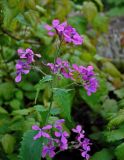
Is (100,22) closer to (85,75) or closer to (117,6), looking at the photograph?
(85,75)

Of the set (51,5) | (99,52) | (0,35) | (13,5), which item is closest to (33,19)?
(0,35)

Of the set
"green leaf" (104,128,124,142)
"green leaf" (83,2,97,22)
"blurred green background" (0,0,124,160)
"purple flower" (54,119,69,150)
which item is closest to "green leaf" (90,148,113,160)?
"blurred green background" (0,0,124,160)

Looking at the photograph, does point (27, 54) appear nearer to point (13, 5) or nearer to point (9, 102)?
point (13, 5)

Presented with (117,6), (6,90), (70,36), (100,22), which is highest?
(70,36)

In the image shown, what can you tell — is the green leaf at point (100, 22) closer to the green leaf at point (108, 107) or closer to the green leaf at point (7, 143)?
the green leaf at point (108, 107)

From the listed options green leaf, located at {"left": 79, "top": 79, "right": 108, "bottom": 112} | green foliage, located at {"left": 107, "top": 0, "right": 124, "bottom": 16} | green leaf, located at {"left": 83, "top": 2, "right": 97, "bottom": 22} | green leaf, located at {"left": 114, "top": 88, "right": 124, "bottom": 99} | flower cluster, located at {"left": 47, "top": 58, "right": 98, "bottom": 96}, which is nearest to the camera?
flower cluster, located at {"left": 47, "top": 58, "right": 98, "bottom": 96}

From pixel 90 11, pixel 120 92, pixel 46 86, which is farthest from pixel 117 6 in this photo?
pixel 46 86

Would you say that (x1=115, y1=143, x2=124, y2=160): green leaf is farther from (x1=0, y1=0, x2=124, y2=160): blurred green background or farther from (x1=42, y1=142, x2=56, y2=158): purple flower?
(x1=42, y1=142, x2=56, y2=158): purple flower

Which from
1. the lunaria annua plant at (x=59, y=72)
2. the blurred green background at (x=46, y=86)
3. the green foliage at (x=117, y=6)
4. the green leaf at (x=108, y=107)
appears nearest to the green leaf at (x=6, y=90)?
the blurred green background at (x=46, y=86)
